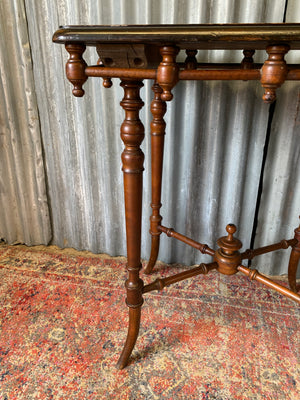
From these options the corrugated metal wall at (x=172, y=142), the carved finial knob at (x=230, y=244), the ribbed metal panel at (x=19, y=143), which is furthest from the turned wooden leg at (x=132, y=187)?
the ribbed metal panel at (x=19, y=143)

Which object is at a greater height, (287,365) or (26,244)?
(287,365)

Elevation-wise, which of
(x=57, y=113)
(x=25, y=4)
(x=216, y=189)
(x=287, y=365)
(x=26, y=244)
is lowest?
(x=26, y=244)

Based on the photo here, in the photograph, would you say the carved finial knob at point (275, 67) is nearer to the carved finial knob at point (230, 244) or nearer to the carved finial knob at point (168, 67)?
the carved finial knob at point (168, 67)

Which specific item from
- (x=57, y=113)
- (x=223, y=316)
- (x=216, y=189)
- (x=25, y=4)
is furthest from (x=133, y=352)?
(x=25, y=4)

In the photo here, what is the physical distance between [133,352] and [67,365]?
25 cm

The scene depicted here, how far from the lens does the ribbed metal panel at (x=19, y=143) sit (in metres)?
1.54

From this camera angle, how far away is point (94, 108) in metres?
1.58

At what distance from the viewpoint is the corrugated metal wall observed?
140cm

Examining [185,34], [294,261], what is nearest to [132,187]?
[185,34]

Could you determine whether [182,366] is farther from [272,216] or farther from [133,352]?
[272,216]

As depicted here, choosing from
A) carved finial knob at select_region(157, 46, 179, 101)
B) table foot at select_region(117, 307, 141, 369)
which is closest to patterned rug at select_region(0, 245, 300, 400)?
table foot at select_region(117, 307, 141, 369)

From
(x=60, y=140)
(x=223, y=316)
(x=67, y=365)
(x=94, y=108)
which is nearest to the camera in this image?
(x=67, y=365)

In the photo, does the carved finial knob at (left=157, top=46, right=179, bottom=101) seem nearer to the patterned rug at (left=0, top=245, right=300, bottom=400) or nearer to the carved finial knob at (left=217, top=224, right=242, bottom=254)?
the carved finial knob at (left=217, top=224, right=242, bottom=254)

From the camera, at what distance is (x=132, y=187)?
999 mm
